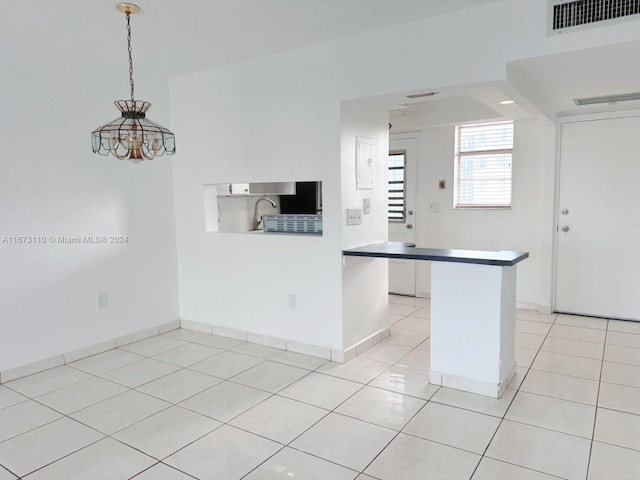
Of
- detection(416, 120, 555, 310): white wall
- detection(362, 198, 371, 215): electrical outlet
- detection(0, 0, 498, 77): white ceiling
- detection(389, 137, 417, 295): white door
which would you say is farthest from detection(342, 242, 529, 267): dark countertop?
detection(389, 137, 417, 295): white door

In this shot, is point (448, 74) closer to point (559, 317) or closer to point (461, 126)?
point (461, 126)

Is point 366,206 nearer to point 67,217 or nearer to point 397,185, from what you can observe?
point 397,185

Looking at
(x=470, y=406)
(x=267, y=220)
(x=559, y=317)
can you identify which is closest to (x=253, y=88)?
(x=267, y=220)

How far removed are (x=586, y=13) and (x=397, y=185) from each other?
309 cm

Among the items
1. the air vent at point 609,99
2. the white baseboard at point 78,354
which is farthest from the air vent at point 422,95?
the white baseboard at point 78,354

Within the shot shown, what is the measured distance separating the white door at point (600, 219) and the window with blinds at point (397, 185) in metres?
1.63

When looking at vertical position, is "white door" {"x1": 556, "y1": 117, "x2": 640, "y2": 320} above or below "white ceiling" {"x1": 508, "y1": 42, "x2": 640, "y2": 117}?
below

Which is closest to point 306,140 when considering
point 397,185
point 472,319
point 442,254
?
point 442,254

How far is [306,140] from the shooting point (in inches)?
129

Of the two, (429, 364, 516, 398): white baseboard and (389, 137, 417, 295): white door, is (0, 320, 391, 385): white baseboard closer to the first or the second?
(429, 364, 516, 398): white baseboard

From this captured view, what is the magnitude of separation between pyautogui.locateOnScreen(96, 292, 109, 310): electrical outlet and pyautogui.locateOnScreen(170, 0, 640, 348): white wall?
72cm

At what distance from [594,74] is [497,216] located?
2.01 metres

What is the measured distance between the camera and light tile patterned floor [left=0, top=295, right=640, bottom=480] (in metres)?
2.04

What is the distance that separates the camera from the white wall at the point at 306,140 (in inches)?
100
